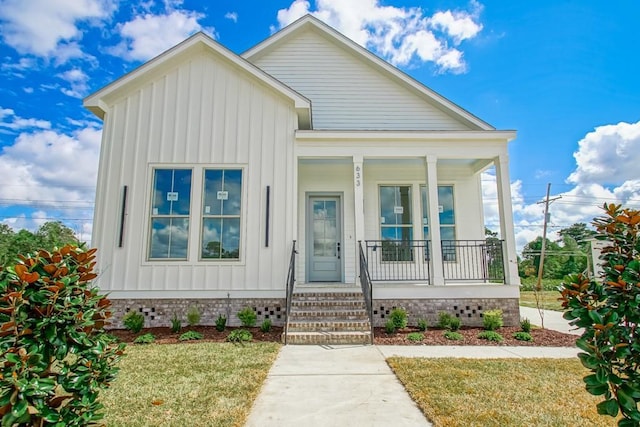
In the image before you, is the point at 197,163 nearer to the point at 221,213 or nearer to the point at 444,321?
the point at 221,213

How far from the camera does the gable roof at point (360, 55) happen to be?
9.61 m

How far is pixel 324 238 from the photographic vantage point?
30.8ft

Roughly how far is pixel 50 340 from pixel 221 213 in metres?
5.73

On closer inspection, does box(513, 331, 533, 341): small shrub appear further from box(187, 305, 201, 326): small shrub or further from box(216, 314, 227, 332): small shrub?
box(187, 305, 201, 326): small shrub

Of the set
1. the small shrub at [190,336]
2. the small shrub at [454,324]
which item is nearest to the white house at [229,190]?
the small shrub at [454,324]

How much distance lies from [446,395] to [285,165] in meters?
5.61

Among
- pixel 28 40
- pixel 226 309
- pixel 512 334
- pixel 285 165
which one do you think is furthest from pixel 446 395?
pixel 28 40

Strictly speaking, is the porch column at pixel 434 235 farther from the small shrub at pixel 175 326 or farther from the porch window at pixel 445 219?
the small shrub at pixel 175 326

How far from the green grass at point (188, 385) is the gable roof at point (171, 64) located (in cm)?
543

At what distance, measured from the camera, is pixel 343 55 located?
10.2 m

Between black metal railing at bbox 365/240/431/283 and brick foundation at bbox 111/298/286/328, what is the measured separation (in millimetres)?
3037

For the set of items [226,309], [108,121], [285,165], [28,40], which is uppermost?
[28,40]

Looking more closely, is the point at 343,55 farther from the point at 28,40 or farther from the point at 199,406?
the point at 28,40

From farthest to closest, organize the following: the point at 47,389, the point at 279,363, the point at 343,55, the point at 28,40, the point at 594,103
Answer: the point at 594,103, the point at 28,40, the point at 343,55, the point at 279,363, the point at 47,389
